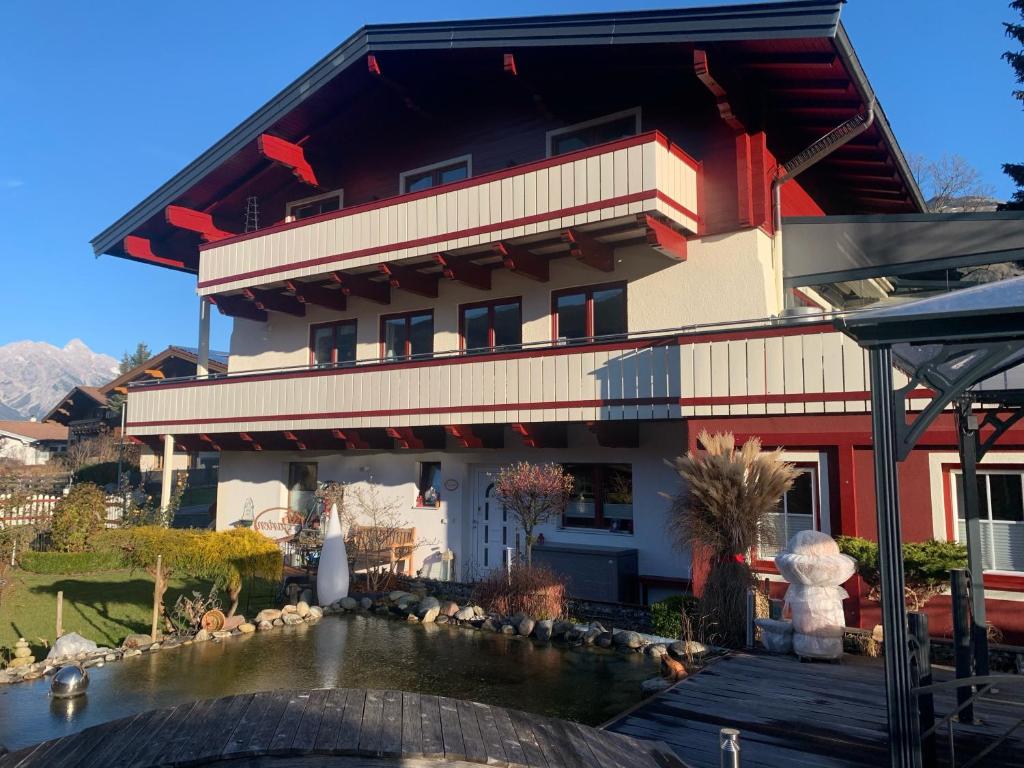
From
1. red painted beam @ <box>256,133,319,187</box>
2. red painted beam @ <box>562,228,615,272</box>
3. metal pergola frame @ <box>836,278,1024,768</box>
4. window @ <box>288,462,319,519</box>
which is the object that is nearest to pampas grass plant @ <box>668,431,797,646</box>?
metal pergola frame @ <box>836,278,1024,768</box>

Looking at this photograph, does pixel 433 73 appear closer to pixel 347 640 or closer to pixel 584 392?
pixel 584 392

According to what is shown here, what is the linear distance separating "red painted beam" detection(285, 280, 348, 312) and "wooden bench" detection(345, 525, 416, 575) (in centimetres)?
582

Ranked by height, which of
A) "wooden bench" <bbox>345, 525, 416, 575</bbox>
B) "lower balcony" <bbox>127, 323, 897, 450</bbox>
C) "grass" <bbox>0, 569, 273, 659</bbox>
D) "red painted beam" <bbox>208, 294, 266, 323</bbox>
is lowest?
"grass" <bbox>0, 569, 273, 659</bbox>

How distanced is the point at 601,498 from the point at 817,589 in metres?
6.19

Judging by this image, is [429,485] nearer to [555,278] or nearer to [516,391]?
[516,391]

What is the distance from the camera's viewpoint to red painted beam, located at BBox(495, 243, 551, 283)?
49.1ft

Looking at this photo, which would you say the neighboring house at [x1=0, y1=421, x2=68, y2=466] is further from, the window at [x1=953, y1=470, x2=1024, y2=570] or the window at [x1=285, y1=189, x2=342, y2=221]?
the window at [x1=953, y1=470, x2=1024, y2=570]

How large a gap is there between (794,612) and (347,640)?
21.3 feet

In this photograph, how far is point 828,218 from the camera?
14.1m

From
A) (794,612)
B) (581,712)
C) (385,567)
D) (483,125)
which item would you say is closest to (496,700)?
(581,712)

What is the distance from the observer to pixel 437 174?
60.2 ft

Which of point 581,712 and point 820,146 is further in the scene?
point 820,146

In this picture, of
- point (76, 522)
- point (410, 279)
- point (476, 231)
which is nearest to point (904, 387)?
point (476, 231)

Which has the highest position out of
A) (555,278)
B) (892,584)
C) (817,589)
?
(555,278)
